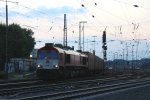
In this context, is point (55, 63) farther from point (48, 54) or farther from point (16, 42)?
point (16, 42)

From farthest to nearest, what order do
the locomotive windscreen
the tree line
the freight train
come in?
the tree line
the locomotive windscreen
the freight train

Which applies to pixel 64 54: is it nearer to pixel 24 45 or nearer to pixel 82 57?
pixel 82 57

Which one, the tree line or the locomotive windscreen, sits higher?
the tree line

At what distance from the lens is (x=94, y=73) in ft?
225

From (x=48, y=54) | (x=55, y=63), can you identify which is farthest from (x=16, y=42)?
(x=55, y=63)

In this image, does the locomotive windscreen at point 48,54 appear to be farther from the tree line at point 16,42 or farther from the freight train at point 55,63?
the tree line at point 16,42

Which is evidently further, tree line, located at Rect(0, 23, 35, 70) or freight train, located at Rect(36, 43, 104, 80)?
tree line, located at Rect(0, 23, 35, 70)

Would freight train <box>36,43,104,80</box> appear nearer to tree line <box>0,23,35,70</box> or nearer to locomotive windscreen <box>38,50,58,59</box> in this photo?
locomotive windscreen <box>38,50,58,59</box>

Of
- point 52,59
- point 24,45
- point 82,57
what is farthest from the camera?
point 24,45

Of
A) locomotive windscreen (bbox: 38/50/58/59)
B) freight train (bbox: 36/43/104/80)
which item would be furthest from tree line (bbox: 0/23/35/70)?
locomotive windscreen (bbox: 38/50/58/59)

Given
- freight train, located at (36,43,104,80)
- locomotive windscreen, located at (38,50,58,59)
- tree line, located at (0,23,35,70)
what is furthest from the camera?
tree line, located at (0,23,35,70)

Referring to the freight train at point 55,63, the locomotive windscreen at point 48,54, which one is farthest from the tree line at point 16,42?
the locomotive windscreen at point 48,54

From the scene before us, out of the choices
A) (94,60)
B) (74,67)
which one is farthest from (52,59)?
(94,60)

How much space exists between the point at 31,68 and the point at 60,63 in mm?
45219
